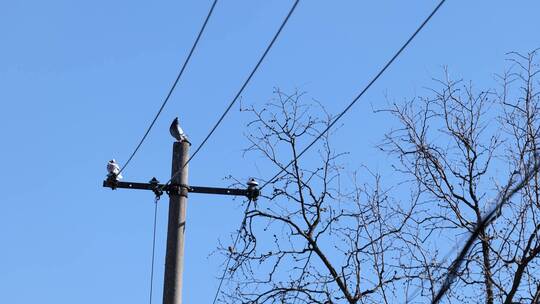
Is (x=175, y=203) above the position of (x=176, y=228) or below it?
above

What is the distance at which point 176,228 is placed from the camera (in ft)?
34.7

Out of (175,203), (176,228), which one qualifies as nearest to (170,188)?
(175,203)

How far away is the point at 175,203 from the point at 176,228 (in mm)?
268

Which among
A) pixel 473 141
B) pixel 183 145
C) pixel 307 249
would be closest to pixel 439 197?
pixel 473 141

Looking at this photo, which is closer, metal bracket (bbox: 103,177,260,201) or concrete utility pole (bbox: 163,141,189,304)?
concrete utility pole (bbox: 163,141,189,304)

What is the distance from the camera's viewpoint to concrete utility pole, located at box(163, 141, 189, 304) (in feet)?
33.7

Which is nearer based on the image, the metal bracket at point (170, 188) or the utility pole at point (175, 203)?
the utility pole at point (175, 203)

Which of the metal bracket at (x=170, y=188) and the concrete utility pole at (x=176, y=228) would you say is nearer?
the concrete utility pole at (x=176, y=228)

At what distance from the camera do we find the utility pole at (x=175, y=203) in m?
10.3

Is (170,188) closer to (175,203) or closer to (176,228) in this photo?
(175,203)

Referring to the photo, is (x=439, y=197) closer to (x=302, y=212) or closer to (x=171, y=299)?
(x=302, y=212)

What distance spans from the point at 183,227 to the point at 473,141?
11.6 feet

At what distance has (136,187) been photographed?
11297 mm

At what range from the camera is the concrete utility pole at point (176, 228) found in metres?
10.3
